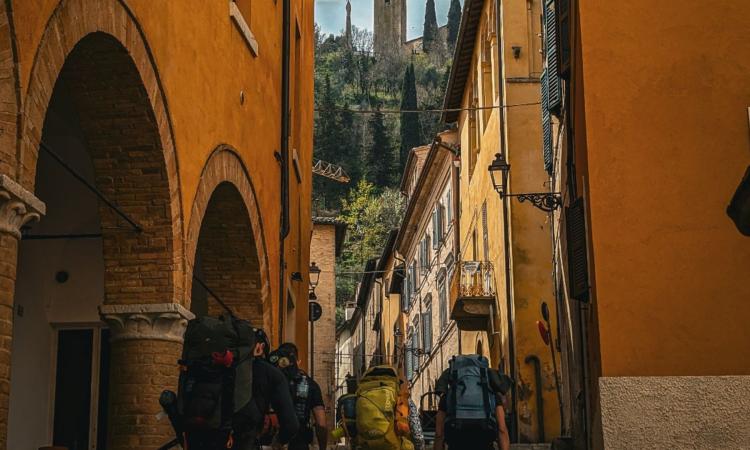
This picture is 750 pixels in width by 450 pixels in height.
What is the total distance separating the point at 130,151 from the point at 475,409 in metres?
3.33

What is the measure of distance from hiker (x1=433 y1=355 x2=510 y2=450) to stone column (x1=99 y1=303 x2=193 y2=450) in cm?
215

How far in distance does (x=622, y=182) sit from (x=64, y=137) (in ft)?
18.4

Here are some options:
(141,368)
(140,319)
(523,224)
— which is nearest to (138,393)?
(141,368)

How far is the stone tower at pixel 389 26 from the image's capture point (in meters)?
146

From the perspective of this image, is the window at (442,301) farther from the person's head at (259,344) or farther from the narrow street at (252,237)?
the person's head at (259,344)

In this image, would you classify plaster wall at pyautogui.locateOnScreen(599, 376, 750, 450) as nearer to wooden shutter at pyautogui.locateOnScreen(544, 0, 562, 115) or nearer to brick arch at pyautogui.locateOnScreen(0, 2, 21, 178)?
brick arch at pyautogui.locateOnScreen(0, 2, 21, 178)

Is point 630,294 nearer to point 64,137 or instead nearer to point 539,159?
point 64,137

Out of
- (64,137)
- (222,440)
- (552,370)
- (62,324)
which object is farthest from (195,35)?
(552,370)

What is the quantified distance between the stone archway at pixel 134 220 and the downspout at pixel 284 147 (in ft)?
19.8

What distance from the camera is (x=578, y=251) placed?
10.7m

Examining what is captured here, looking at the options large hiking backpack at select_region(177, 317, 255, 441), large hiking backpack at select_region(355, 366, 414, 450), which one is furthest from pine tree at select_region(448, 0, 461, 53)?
large hiking backpack at select_region(177, 317, 255, 441)

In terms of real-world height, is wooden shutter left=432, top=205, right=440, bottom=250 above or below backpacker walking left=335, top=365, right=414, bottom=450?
above

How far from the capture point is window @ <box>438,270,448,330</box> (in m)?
33.9

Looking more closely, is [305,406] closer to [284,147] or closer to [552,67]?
[284,147]
